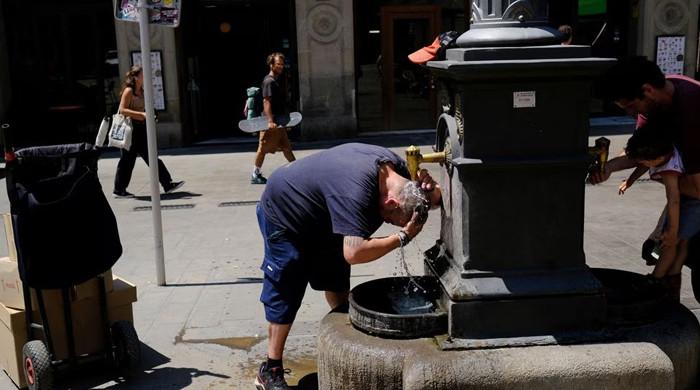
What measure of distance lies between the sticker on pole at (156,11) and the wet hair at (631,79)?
137 inches

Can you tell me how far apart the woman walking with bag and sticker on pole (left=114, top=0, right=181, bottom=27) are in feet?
11.8

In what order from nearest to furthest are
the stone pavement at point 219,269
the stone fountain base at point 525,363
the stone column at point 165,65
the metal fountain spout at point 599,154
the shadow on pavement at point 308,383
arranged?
1. the stone fountain base at point 525,363
2. the metal fountain spout at point 599,154
3. the shadow on pavement at point 308,383
4. the stone pavement at point 219,269
5. the stone column at point 165,65

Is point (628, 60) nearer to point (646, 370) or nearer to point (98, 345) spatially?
point (646, 370)

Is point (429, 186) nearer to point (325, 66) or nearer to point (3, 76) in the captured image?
point (325, 66)

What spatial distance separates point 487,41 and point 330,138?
422 inches

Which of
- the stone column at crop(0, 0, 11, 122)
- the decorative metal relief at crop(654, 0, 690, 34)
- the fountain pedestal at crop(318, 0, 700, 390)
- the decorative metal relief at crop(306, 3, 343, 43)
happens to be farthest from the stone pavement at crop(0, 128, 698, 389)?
the decorative metal relief at crop(654, 0, 690, 34)

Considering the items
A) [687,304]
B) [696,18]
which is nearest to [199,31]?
[696,18]

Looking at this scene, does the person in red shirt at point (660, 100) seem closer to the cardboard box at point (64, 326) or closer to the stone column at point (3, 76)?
the cardboard box at point (64, 326)

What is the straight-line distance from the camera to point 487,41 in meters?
3.51

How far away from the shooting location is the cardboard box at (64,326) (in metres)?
4.18

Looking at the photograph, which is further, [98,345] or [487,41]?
[98,345]

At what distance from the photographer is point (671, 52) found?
14.5 meters

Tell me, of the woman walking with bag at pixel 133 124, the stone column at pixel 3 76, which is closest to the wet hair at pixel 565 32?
the woman walking with bag at pixel 133 124

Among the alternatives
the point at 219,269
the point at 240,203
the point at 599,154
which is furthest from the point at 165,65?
the point at 599,154
